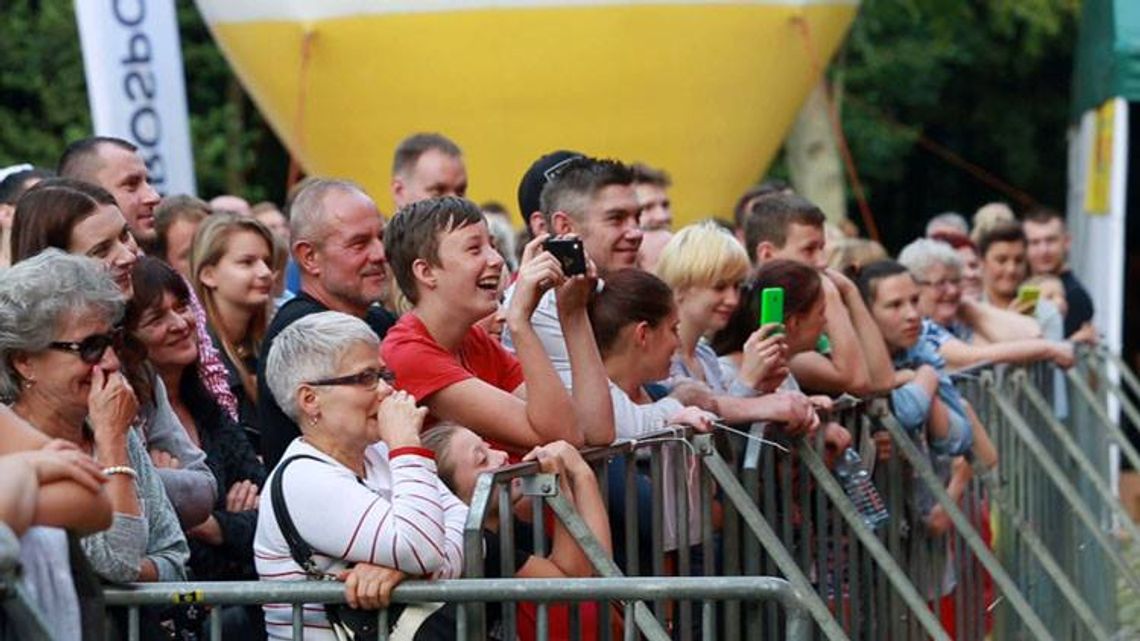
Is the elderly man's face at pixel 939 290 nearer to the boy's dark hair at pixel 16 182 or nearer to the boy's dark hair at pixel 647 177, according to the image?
the boy's dark hair at pixel 647 177

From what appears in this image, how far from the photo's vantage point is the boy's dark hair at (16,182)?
A: 22.9 ft

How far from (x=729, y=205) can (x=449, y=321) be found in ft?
23.5

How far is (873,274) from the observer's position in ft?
30.5

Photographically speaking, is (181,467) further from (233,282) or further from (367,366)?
(233,282)

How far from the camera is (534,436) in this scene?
230 inches

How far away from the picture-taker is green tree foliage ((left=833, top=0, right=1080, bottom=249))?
26484 millimetres

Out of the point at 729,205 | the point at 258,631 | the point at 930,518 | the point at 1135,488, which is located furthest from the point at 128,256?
the point at 1135,488

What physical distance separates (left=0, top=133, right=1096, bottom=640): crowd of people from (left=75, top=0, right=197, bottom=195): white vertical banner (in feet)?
7.59

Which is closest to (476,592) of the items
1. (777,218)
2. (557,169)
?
(557,169)

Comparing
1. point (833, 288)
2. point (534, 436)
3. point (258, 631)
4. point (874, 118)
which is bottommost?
point (258, 631)

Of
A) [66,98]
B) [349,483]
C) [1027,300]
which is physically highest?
[66,98]

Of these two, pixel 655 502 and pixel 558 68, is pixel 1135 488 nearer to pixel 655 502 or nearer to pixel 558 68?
pixel 558 68

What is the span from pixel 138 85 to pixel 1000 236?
4387mm

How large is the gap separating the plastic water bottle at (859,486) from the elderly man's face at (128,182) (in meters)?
2.09
